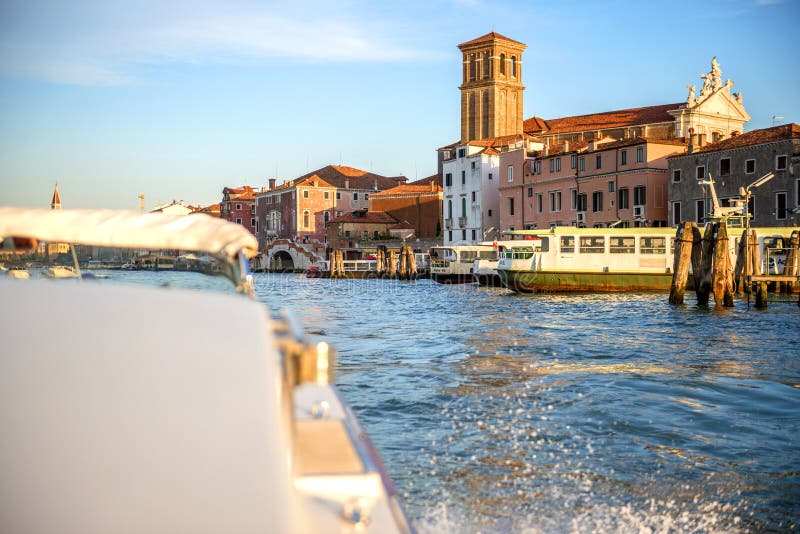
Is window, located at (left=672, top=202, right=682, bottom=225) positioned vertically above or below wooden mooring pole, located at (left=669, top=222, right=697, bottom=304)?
above

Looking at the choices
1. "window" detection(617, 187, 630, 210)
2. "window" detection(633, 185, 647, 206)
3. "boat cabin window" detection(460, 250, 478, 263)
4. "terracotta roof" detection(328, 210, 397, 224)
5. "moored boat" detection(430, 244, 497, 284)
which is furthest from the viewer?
"terracotta roof" detection(328, 210, 397, 224)

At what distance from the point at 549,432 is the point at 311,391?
3.42m

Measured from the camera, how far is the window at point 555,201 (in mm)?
42594

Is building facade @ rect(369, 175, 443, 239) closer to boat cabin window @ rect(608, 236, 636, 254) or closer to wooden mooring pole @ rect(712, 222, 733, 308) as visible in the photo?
boat cabin window @ rect(608, 236, 636, 254)

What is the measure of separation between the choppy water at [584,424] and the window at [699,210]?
67.1 feet

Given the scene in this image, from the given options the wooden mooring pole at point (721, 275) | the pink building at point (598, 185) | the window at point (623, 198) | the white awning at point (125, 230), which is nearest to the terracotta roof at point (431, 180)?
the pink building at point (598, 185)

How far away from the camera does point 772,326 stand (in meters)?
15.3

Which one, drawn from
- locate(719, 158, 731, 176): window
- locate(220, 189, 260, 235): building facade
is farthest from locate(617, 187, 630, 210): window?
locate(220, 189, 260, 235): building facade

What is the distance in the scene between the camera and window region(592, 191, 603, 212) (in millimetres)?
39562

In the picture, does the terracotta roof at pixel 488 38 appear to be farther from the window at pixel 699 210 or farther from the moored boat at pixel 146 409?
the moored boat at pixel 146 409

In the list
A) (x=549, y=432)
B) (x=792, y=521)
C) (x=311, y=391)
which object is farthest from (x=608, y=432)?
(x=311, y=391)

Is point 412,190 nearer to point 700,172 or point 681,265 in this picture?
point 700,172

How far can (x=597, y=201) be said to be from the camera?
3984 centimetres

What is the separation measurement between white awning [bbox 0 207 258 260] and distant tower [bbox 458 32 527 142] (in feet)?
210
